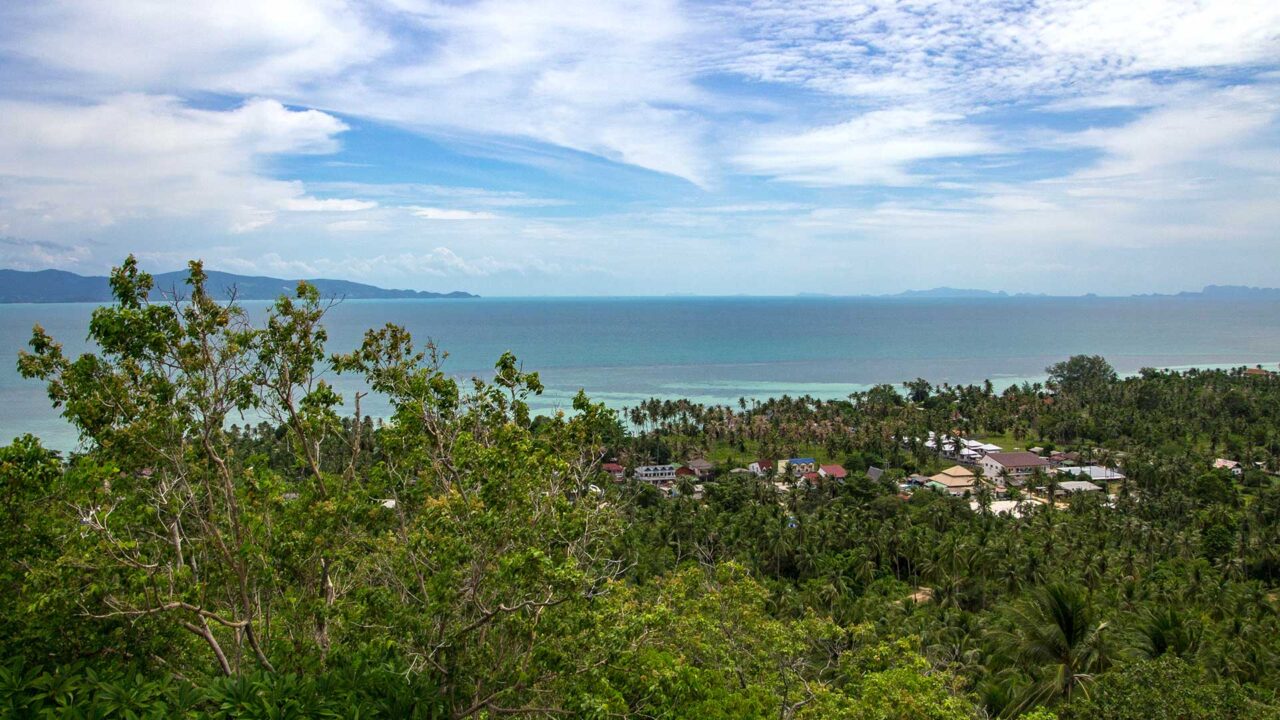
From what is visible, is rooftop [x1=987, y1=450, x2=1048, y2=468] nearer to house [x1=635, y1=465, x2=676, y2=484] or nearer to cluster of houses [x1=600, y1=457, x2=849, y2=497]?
cluster of houses [x1=600, y1=457, x2=849, y2=497]

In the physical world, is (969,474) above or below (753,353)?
below

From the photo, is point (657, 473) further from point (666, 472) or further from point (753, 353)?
point (753, 353)

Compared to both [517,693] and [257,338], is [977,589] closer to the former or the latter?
[517,693]

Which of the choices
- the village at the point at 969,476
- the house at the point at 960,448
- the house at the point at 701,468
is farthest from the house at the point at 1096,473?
the house at the point at 701,468

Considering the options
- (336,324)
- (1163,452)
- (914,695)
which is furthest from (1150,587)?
(336,324)

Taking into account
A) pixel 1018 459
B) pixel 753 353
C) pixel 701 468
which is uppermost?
pixel 753 353

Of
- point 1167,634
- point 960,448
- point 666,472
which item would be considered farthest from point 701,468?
point 1167,634

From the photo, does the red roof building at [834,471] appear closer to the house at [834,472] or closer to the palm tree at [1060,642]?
the house at [834,472]
